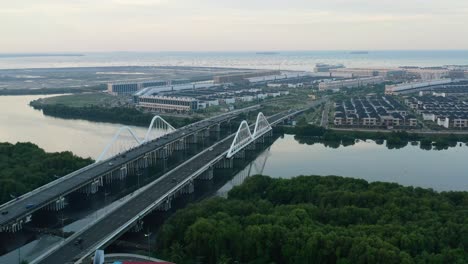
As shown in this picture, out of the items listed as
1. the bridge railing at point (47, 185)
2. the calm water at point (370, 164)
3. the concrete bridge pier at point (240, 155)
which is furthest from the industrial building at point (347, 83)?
the bridge railing at point (47, 185)

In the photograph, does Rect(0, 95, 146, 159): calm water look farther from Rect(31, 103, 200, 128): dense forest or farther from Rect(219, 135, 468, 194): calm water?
Rect(219, 135, 468, 194): calm water

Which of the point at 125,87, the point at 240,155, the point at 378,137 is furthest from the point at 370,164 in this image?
the point at 125,87

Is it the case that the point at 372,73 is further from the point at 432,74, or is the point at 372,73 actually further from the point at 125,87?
the point at 125,87

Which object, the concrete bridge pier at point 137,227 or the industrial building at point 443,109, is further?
the industrial building at point 443,109

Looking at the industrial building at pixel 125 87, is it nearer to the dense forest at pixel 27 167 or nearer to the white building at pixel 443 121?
the dense forest at pixel 27 167

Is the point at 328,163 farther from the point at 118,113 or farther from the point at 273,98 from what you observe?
the point at 273,98

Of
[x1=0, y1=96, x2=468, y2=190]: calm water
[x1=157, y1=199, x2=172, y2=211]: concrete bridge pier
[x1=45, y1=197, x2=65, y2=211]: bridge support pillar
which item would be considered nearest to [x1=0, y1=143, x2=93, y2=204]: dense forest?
[x1=45, y1=197, x2=65, y2=211]: bridge support pillar

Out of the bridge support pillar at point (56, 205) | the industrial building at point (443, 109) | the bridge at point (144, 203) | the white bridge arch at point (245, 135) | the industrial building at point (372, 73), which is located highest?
the industrial building at point (372, 73)
